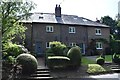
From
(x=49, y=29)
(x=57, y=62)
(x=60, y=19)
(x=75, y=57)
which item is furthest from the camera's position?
(x=60, y=19)

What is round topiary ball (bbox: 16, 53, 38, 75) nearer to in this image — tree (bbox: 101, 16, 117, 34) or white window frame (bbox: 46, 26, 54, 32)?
white window frame (bbox: 46, 26, 54, 32)

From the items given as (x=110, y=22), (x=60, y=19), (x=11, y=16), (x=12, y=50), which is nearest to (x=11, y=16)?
(x=11, y=16)

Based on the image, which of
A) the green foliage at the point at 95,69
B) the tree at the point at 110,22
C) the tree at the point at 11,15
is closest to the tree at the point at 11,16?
the tree at the point at 11,15

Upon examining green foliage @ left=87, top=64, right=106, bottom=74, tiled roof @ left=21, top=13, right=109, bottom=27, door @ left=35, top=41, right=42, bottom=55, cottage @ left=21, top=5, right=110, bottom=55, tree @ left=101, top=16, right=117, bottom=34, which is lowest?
green foliage @ left=87, top=64, right=106, bottom=74

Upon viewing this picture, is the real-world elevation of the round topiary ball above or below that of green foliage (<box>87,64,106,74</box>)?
above

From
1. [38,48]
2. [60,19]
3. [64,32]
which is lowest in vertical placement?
[38,48]

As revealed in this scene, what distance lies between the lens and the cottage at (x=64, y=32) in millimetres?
36156

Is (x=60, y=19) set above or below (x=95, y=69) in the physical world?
above

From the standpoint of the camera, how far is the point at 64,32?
3831 centimetres

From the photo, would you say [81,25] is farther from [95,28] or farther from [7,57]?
[7,57]

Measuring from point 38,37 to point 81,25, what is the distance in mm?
7571

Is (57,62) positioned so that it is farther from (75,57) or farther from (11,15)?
(11,15)

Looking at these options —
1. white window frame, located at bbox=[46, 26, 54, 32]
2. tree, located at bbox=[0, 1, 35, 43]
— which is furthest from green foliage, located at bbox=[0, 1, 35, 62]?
white window frame, located at bbox=[46, 26, 54, 32]

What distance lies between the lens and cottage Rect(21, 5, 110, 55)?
119ft
